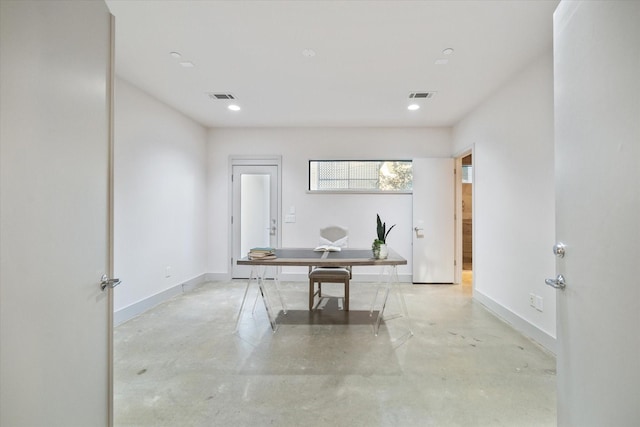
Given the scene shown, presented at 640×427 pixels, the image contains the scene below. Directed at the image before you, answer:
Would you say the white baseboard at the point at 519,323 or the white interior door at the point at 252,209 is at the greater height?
the white interior door at the point at 252,209

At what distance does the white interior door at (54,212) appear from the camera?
2.64ft

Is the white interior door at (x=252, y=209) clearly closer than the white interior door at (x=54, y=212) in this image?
No

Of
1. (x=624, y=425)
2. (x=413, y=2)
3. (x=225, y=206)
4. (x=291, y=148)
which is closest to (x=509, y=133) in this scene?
(x=413, y=2)

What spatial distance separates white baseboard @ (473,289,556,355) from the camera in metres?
2.44

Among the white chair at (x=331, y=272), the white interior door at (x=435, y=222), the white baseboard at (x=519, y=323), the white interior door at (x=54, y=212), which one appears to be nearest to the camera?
the white interior door at (x=54, y=212)

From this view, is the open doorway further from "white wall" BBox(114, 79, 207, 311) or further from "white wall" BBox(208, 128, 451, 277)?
"white wall" BBox(114, 79, 207, 311)

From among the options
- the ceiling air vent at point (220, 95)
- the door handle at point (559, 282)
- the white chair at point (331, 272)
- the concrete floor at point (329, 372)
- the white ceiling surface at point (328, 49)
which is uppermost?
the ceiling air vent at point (220, 95)

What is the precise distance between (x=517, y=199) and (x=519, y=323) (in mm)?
1301

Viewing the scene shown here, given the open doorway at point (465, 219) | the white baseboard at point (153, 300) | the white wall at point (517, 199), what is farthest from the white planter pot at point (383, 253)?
the white baseboard at point (153, 300)

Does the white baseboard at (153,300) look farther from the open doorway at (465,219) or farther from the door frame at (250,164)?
the open doorway at (465,219)

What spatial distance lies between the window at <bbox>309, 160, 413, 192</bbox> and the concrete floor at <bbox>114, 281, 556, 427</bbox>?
234 centimetres

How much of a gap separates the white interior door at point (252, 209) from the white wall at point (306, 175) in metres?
0.17

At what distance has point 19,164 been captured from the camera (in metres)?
0.83

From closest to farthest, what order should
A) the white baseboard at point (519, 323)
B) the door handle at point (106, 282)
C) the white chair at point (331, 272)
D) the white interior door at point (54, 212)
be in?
the white interior door at point (54, 212) < the door handle at point (106, 282) < the white baseboard at point (519, 323) < the white chair at point (331, 272)
